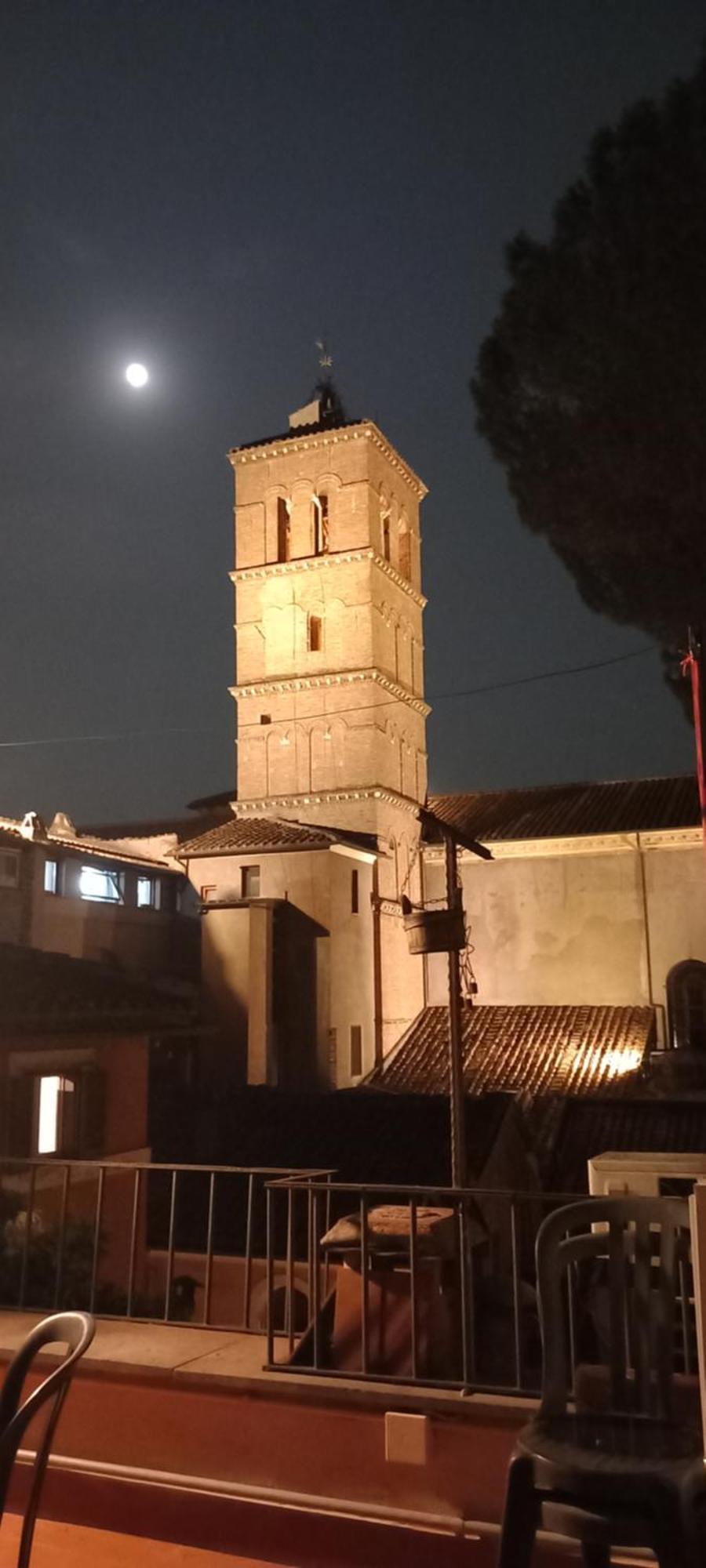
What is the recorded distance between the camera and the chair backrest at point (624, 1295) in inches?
128

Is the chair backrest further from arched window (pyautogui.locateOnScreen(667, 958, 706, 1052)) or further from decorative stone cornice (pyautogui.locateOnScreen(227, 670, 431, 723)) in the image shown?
decorative stone cornice (pyautogui.locateOnScreen(227, 670, 431, 723))

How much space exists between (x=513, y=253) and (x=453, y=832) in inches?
281

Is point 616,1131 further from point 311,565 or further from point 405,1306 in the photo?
point 311,565

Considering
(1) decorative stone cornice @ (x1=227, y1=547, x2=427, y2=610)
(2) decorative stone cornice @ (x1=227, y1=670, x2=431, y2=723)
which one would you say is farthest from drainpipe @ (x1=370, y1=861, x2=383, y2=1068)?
(1) decorative stone cornice @ (x1=227, y1=547, x2=427, y2=610)

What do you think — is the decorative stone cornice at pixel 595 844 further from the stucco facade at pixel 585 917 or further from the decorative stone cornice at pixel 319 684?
the decorative stone cornice at pixel 319 684

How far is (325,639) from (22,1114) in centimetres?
1938

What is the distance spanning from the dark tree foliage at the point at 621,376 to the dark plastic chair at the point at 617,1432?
9.07m

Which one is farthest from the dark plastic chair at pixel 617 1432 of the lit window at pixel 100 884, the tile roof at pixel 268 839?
the lit window at pixel 100 884

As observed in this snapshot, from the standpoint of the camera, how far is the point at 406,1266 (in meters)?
4.98

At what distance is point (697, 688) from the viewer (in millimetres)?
12562

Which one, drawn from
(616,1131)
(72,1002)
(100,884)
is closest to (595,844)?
(616,1131)

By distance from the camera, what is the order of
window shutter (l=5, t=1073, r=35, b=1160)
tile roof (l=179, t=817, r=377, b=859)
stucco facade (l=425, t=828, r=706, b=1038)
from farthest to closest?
stucco facade (l=425, t=828, r=706, b=1038) < tile roof (l=179, t=817, r=377, b=859) < window shutter (l=5, t=1073, r=35, b=1160)

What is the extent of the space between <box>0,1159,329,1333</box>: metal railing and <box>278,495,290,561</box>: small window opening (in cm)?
1774

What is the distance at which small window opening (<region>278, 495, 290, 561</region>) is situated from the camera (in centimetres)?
3020
